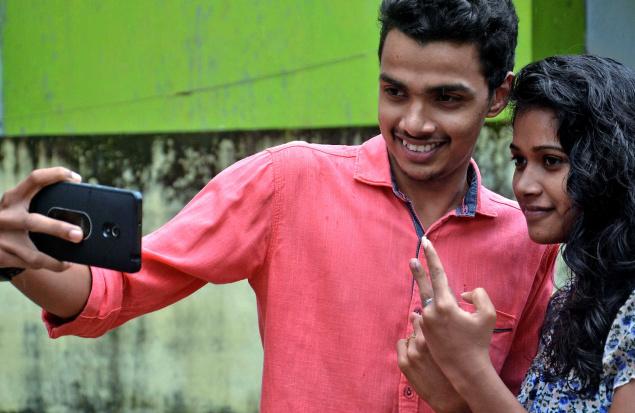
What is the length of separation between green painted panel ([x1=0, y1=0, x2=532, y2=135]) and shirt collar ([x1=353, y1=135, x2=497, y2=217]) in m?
2.73

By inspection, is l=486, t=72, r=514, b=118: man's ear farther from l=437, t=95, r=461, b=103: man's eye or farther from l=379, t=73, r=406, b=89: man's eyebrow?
l=379, t=73, r=406, b=89: man's eyebrow

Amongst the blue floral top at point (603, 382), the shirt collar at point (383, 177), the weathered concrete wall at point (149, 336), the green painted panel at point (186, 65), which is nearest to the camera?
the blue floral top at point (603, 382)

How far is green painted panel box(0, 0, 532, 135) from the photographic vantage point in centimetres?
562

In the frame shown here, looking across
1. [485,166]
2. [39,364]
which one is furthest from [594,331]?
[39,364]

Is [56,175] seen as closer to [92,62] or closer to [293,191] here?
[293,191]

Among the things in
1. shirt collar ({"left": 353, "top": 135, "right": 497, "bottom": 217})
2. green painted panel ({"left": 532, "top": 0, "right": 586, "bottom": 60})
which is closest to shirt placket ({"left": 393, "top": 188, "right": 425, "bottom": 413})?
shirt collar ({"left": 353, "top": 135, "right": 497, "bottom": 217})

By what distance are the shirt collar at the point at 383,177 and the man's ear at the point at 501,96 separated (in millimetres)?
182

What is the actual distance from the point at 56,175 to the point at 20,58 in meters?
4.29

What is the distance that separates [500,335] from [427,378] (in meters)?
0.39

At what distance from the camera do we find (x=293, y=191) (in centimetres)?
275

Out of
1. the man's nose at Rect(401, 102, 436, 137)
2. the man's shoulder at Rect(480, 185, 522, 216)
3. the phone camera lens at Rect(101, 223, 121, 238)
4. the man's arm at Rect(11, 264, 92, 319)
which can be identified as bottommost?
the man's arm at Rect(11, 264, 92, 319)

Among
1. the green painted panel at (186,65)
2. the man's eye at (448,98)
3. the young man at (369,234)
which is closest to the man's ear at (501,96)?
the young man at (369,234)

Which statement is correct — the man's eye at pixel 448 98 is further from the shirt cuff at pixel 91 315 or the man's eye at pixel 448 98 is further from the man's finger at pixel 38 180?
the man's finger at pixel 38 180

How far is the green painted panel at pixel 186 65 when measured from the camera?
5621mm
